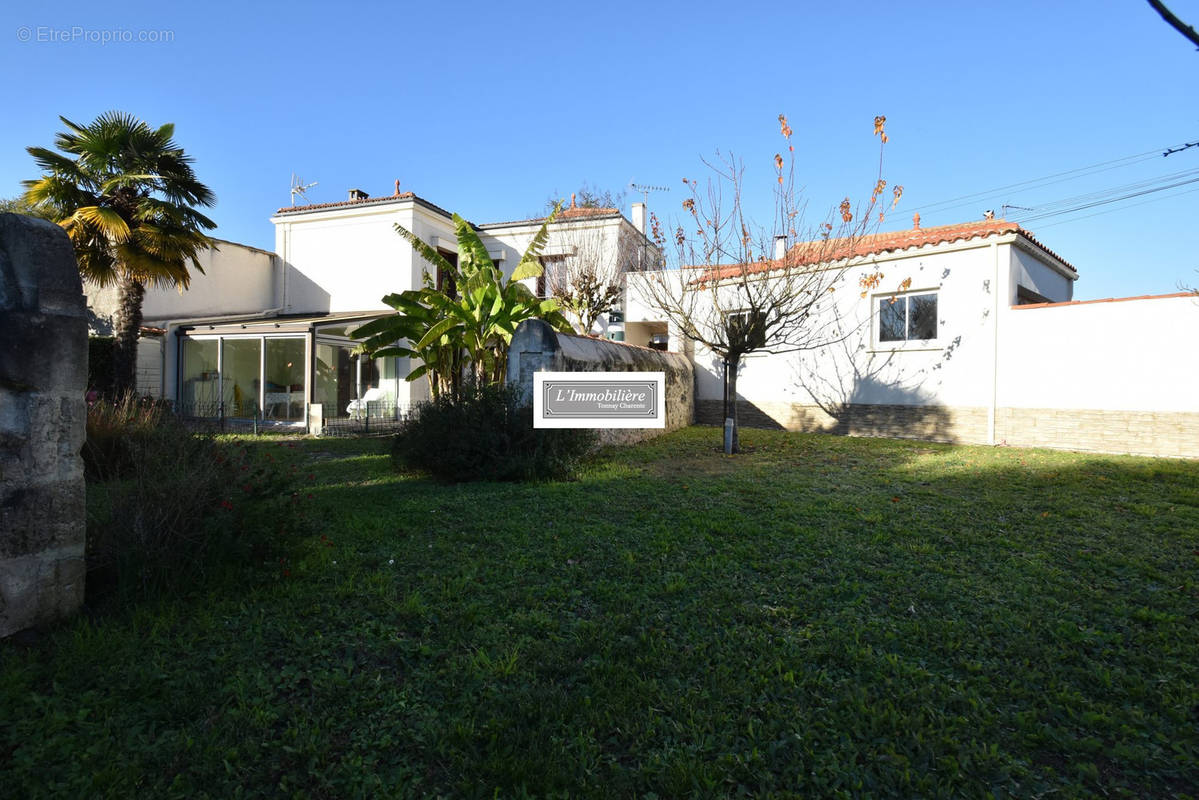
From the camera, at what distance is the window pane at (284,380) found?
16.8 metres

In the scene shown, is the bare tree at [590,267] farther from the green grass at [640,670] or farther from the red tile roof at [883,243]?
the green grass at [640,670]

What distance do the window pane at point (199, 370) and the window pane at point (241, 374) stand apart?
38 cm

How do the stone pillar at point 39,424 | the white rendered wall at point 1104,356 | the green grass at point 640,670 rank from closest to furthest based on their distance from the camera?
the green grass at point 640,670, the stone pillar at point 39,424, the white rendered wall at point 1104,356

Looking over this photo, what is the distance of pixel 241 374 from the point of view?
1747cm

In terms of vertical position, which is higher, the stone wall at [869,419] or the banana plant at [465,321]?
the banana plant at [465,321]

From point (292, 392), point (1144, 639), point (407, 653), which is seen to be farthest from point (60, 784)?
point (292, 392)

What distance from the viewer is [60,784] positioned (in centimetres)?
208

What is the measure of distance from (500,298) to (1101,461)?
10084 millimetres

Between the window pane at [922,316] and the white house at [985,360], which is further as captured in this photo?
the window pane at [922,316]

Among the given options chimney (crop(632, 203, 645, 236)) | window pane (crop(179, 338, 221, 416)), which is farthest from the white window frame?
window pane (crop(179, 338, 221, 416))

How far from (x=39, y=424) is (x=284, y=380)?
51.0 feet

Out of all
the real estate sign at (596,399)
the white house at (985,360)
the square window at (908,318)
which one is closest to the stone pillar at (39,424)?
the real estate sign at (596,399)

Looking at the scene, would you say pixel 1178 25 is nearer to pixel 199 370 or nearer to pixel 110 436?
pixel 110 436

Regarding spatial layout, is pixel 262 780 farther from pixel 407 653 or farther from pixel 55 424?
pixel 55 424
